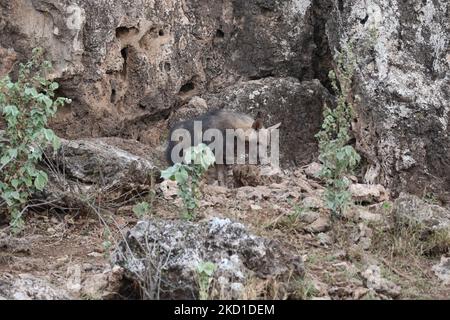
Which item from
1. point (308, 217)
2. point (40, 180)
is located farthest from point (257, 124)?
point (40, 180)

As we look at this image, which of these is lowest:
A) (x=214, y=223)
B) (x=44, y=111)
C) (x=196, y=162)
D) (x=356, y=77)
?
(x=214, y=223)

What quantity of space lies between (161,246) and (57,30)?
3.43 meters

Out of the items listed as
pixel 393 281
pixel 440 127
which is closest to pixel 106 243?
pixel 393 281

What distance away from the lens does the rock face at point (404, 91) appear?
304 inches

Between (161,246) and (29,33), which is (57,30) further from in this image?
(161,246)

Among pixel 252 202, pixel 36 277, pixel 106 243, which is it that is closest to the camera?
pixel 36 277

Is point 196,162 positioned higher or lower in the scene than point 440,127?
lower

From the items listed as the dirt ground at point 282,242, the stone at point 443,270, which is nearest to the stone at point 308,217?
the dirt ground at point 282,242

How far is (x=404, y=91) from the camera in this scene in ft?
25.5

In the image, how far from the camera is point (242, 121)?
880 centimetres

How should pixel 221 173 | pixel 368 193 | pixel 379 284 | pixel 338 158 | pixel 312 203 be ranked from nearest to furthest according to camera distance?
pixel 379 284
pixel 338 158
pixel 312 203
pixel 368 193
pixel 221 173

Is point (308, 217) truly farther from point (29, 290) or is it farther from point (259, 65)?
point (259, 65)

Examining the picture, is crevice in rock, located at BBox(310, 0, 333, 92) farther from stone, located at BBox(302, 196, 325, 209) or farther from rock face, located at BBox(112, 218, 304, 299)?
rock face, located at BBox(112, 218, 304, 299)

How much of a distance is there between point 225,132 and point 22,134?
9.18ft
